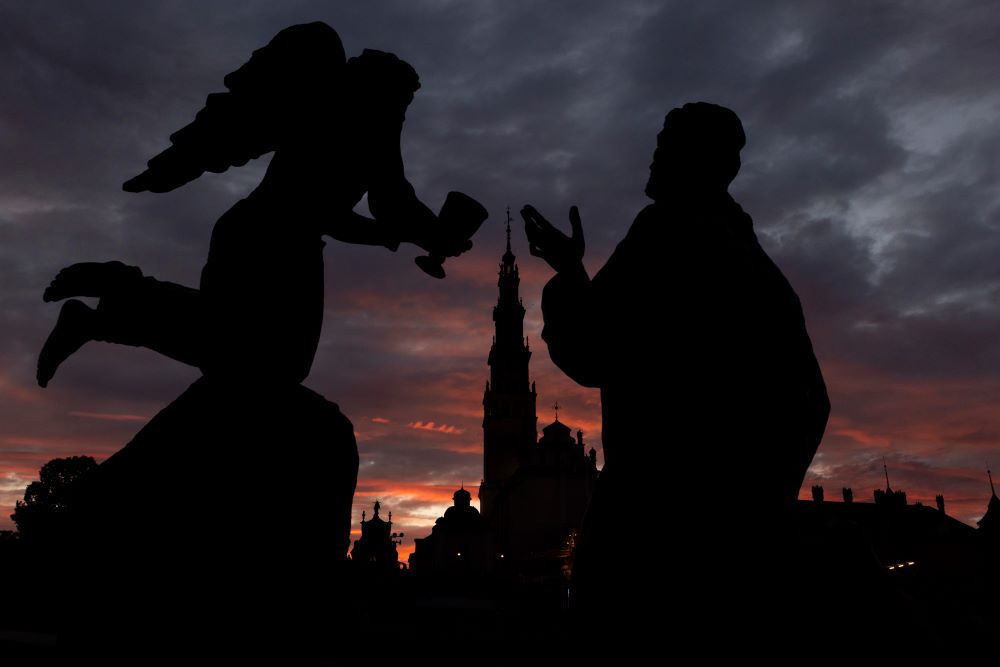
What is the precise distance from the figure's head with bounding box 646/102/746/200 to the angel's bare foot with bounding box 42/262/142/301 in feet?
7.48

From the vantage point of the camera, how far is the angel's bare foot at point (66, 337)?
98.2 inches

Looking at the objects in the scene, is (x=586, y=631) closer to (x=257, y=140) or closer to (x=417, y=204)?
(x=417, y=204)

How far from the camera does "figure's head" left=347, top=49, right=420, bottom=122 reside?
3.11 meters

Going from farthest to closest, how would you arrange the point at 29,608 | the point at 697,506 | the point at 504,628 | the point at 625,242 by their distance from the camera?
the point at 504,628 → the point at 29,608 → the point at 625,242 → the point at 697,506

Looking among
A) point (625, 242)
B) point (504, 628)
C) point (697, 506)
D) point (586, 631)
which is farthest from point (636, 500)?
point (504, 628)

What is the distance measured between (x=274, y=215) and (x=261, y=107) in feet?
1.90

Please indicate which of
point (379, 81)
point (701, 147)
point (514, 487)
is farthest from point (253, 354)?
point (514, 487)

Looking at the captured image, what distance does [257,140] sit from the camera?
3131 millimetres

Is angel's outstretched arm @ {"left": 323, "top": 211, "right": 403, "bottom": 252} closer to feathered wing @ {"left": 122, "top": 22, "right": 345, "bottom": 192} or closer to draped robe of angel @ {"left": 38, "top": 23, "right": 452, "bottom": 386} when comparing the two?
draped robe of angel @ {"left": 38, "top": 23, "right": 452, "bottom": 386}

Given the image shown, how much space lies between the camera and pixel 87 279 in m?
2.65

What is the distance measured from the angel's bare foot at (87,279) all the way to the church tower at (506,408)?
9251cm

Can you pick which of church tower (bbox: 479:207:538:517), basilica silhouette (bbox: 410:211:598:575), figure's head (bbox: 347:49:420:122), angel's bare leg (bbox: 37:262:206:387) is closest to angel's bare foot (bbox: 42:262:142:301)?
angel's bare leg (bbox: 37:262:206:387)

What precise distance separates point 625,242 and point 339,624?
1912mm

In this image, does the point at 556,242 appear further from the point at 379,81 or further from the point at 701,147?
the point at 379,81
